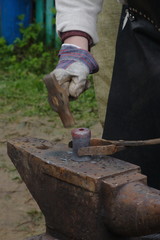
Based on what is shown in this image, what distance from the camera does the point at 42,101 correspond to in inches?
223

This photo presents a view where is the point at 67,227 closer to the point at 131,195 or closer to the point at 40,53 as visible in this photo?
the point at 131,195

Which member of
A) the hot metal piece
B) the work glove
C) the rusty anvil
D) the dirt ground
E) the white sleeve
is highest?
the white sleeve

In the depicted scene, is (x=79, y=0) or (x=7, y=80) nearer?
(x=79, y=0)

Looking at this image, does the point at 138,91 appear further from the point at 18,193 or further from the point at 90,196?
the point at 18,193

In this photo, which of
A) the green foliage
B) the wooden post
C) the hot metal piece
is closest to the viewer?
the hot metal piece

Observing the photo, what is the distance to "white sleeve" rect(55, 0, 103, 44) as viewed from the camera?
2455 millimetres

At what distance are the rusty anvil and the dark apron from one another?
47cm

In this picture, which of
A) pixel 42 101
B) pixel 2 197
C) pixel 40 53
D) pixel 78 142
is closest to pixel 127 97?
pixel 78 142

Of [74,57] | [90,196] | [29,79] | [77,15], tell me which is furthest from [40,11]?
[90,196]

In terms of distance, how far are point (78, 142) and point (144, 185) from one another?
0.89 ft

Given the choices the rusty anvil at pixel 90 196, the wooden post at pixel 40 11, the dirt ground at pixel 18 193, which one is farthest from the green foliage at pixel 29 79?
the rusty anvil at pixel 90 196

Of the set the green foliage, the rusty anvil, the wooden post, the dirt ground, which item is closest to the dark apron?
the rusty anvil

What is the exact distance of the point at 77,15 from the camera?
246 cm

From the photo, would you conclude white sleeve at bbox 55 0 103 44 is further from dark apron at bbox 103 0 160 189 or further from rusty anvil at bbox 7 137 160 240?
rusty anvil at bbox 7 137 160 240
